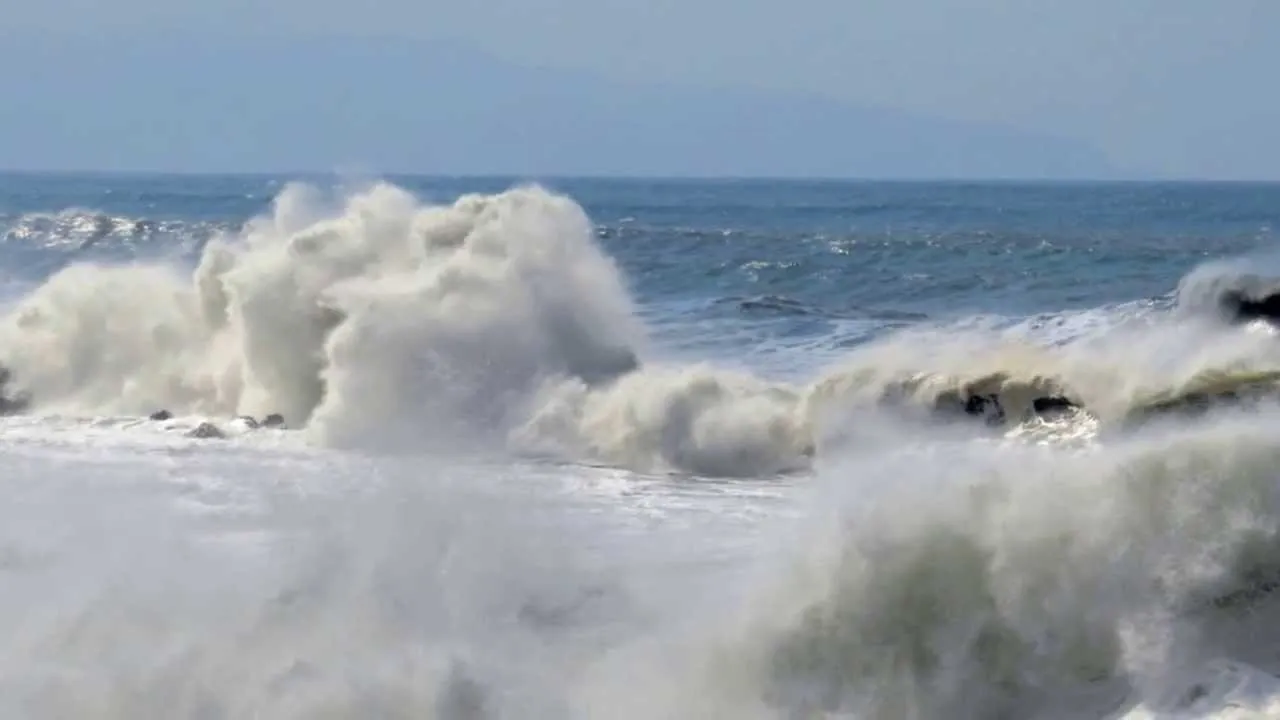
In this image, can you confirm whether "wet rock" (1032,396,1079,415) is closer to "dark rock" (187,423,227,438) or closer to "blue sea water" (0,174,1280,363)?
"dark rock" (187,423,227,438)

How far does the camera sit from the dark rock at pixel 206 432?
13.8 metres

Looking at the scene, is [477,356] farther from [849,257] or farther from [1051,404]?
[849,257]

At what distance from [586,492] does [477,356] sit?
3849mm

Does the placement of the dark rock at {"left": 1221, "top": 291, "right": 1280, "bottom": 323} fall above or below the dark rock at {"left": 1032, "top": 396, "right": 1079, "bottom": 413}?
above

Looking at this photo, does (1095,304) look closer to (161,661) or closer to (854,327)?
(854,327)

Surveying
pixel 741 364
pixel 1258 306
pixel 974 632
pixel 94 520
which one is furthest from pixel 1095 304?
pixel 974 632

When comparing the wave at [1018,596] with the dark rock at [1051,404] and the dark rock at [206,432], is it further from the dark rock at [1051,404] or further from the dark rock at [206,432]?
the dark rock at [206,432]

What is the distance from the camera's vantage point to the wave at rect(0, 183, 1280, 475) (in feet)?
40.4

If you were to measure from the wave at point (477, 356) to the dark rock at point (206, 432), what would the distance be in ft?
2.26

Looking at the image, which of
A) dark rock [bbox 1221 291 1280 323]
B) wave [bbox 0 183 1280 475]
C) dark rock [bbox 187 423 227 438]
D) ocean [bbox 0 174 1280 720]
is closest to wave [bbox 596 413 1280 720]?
ocean [bbox 0 174 1280 720]

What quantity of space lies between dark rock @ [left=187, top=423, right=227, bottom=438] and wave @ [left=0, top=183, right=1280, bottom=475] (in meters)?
0.69

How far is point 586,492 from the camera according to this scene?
11.4 m

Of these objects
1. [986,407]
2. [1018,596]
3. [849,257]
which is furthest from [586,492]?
[849,257]

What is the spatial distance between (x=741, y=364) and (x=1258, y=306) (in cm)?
571
